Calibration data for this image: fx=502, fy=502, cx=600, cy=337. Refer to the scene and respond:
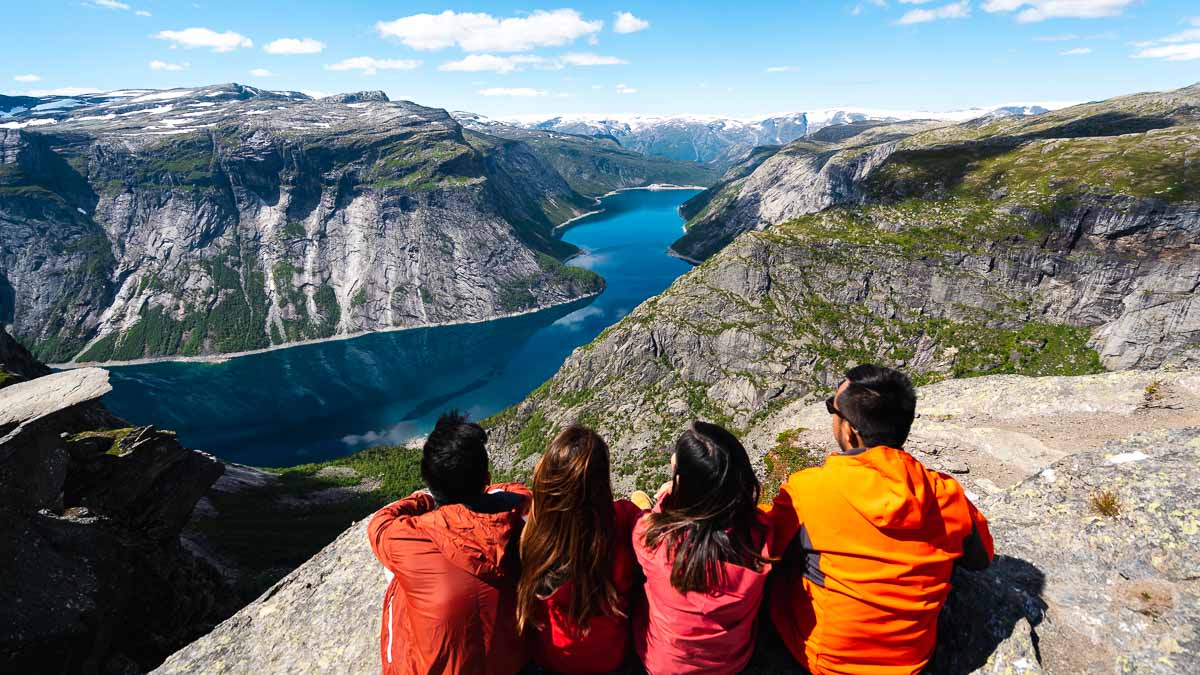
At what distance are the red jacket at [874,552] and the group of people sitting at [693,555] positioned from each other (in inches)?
0.7

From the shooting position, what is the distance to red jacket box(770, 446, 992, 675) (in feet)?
18.4

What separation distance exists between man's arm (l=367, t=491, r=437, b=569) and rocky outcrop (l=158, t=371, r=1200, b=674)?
5.00 m

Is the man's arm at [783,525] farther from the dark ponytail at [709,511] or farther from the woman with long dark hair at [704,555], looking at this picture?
the dark ponytail at [709,511]

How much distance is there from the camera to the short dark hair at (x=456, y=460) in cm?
619

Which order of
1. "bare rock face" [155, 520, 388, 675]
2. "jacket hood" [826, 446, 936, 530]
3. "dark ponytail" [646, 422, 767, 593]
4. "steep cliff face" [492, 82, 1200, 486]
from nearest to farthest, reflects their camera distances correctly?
"dark ponytail" [646, 422, 767, 593], "jacket hood" [826, 446, 936, 530], "bare rock face" [155, 520, 388, 675], "steep cliff face" [492, 82, 1200, 486]

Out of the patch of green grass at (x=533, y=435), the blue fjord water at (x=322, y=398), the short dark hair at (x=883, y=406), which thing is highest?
the short dark hair at (x=883, y=406)

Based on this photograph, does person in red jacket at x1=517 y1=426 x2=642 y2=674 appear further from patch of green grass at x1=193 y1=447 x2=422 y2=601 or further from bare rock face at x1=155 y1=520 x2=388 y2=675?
patch of green grass at x1=193 y1=447 x2=422 y2=601

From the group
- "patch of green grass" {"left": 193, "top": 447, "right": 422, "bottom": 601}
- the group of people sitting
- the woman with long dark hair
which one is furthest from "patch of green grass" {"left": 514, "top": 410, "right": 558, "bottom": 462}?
the woman with long dark hair

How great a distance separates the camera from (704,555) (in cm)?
547

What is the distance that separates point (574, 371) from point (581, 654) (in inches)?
3876

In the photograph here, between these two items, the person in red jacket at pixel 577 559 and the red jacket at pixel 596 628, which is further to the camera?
the red jacket at pixel 596 628

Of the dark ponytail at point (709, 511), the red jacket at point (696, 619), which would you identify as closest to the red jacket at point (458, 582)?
the red jacket at point (696, 619)

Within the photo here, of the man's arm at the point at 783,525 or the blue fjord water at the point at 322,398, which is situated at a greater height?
the man's arm at the point at 783,525

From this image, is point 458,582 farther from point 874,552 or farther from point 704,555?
point 874,552
